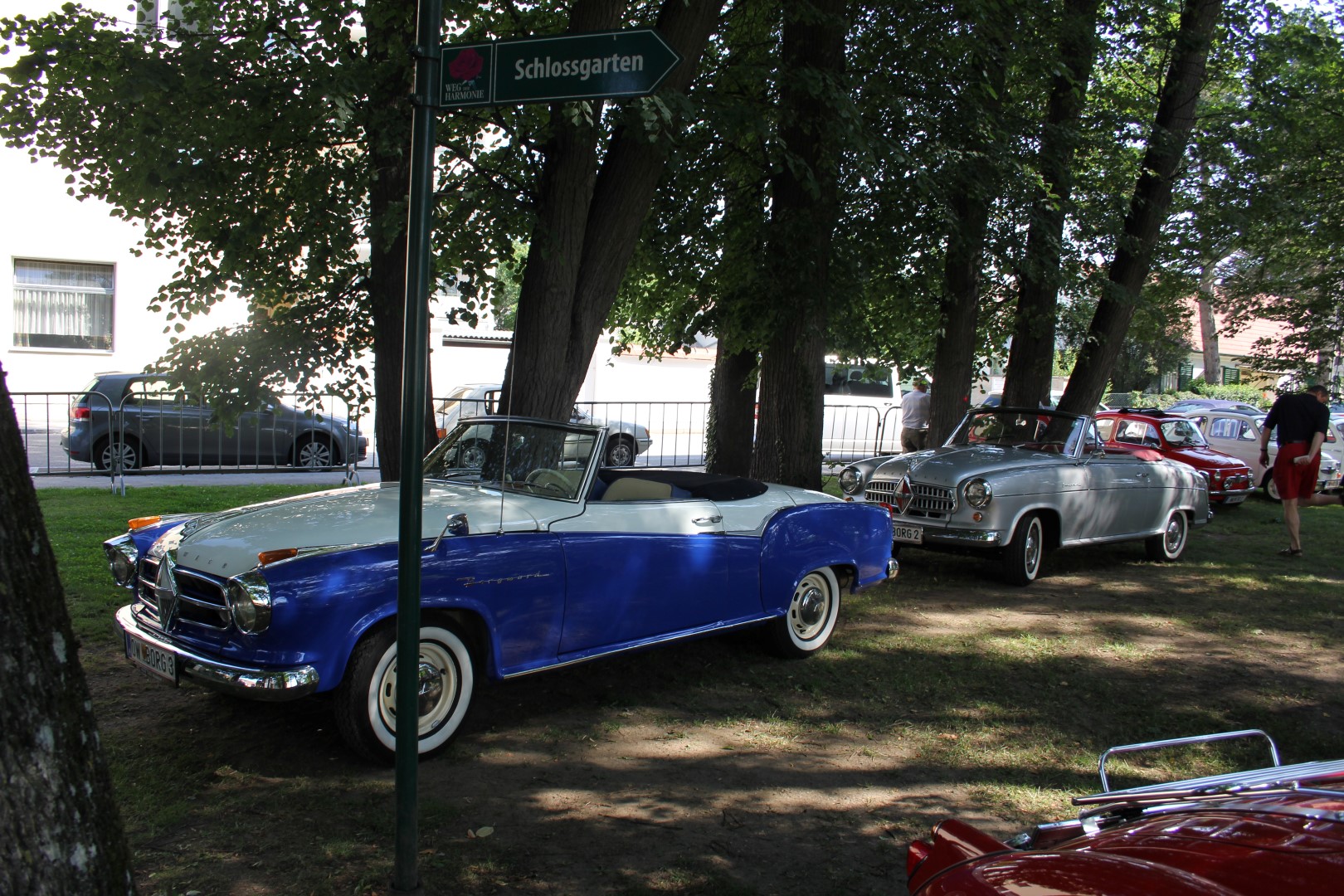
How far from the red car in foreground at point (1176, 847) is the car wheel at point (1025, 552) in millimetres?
6868

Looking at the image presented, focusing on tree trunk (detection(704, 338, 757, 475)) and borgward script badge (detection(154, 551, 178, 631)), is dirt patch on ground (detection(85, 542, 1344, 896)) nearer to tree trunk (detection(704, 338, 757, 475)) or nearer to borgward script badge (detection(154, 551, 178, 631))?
borgward script badge (detection(154, 551, 178, 631))

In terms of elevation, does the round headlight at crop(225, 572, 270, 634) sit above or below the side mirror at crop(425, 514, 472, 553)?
below

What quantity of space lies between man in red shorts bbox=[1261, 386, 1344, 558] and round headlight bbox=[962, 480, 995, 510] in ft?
14.2

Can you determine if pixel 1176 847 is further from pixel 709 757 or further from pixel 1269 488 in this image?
pixel 1269 488

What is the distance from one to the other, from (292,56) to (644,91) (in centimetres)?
520

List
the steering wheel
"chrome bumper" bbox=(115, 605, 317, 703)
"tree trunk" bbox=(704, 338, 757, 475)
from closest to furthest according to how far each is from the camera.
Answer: "chrome bumper" bbox=(115, 605, 317, 703) < the steering wheel < "tree trunk" bbox=(704, 338, 757, 475)

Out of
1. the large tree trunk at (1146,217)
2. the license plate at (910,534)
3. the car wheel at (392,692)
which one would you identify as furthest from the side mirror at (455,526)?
the large tree trunk at (1146,217)

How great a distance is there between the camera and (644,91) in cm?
341

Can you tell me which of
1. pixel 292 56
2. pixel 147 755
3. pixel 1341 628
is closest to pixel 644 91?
pixel 147 755

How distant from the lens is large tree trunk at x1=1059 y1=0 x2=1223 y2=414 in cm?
1259

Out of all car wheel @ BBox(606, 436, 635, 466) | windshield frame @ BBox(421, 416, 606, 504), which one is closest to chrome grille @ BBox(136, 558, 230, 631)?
windshield frame @ BBox(421, 416, 606, 504)

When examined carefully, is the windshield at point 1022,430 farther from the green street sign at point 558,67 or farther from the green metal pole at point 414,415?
the green metal pole at point 414,415

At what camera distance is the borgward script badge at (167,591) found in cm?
464

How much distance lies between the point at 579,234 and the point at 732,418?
19.4 ft
